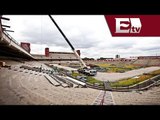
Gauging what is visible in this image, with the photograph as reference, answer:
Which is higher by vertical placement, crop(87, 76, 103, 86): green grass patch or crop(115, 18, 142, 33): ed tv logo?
crop(115, 18, 142, 33): ed tv logo

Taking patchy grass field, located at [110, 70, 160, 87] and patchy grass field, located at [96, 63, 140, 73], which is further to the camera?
patchy grass field, located at [96, 63, 140, 73]

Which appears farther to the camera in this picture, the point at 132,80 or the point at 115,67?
the point at 115,67

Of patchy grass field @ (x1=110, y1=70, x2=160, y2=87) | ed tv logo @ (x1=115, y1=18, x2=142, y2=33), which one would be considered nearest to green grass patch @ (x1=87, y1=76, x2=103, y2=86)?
patchy grass field @ (x1=110, y1=70, x2=160, y2=87)

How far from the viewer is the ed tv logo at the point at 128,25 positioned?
4074mm

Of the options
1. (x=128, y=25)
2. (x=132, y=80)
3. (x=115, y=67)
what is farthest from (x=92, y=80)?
(x=128, y=25)

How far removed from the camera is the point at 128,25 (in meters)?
4.12

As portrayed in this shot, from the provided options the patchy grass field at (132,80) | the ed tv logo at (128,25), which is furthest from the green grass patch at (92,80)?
the ed tv logo at (128,25)

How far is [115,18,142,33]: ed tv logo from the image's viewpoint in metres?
4.07

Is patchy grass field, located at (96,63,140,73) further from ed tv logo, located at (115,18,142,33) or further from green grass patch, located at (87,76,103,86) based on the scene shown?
ed tv logo, located at (115,18,142,33)

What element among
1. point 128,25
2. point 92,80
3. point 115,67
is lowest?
point 92,80

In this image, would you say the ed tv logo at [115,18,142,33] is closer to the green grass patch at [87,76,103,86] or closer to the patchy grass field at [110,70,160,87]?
the patchy grass field at [110,70,160,87]

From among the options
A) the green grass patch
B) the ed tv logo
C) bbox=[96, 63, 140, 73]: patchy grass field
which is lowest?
the green grass patch

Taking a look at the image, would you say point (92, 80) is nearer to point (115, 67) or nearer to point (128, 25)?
point (115, 67)
